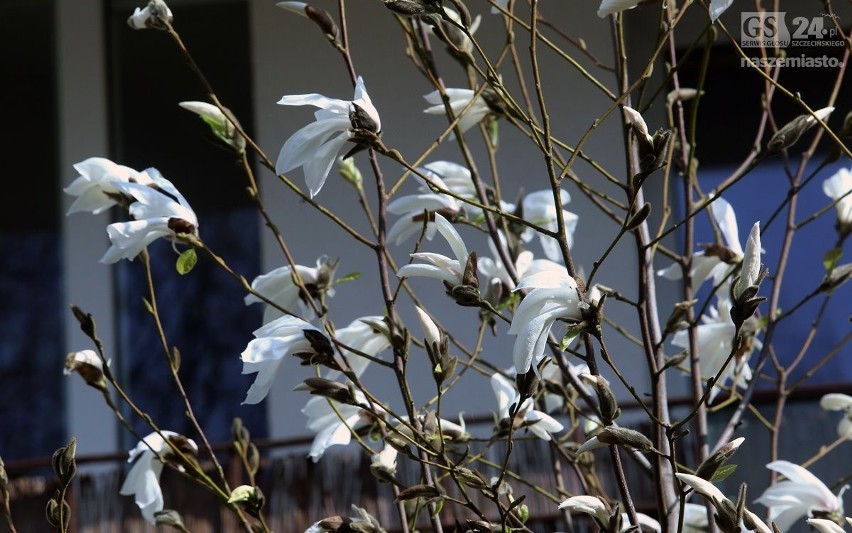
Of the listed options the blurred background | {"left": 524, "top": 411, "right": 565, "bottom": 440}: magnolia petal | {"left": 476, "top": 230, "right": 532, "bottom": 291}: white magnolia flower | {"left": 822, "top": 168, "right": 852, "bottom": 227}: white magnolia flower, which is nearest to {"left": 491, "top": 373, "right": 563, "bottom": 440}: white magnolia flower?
{"left": 524, "top": 411, "right": 565, "bottom": 440}: magnolia petal

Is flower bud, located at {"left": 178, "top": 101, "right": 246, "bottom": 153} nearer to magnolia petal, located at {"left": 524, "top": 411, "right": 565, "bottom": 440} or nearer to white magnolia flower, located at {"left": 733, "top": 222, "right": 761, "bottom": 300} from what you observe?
magnolia petal, located at {"left": 524, "top": 411, "right": 565, "bottom": 440}

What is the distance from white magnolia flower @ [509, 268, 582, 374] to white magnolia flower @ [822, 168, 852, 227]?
73 centimetres

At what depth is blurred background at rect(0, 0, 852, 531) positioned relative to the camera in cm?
415

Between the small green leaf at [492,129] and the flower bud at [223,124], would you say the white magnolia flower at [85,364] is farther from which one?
the small green leaf at [492,129]

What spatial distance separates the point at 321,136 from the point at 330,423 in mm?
415

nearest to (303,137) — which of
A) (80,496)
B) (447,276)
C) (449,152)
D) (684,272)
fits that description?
(447,276)

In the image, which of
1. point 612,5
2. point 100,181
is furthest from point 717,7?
point 100,181

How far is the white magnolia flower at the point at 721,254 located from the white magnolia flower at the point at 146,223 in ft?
2.07

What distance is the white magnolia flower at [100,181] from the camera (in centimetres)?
136

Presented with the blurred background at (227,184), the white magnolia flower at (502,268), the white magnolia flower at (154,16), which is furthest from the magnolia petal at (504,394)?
the blurred background at (227,184)

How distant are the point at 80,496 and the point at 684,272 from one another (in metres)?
2.68

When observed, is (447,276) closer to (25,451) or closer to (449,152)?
(449,152)

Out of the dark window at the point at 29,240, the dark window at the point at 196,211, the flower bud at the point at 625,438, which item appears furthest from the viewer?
the dark window at the point at 29,240

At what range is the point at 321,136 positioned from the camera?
1095mm
